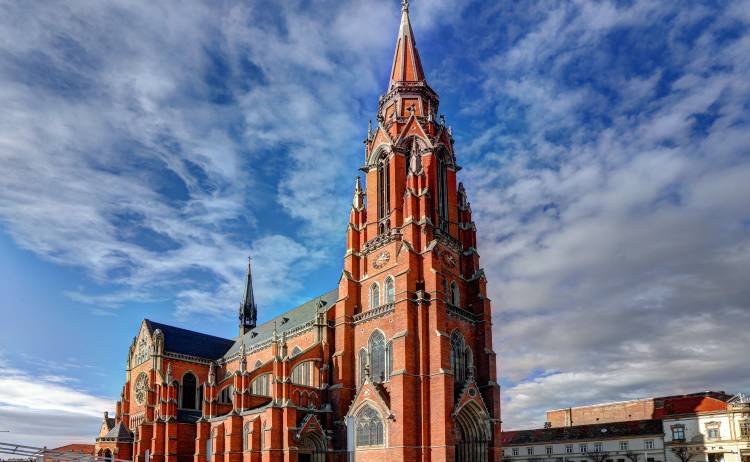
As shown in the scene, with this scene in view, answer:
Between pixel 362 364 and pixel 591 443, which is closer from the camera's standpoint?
pixel 362 364

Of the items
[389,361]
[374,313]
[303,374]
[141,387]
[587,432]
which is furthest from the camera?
[587,432]

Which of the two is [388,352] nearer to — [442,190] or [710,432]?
[442,190]

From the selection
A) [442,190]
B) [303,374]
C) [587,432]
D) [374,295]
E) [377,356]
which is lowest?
[587,432]

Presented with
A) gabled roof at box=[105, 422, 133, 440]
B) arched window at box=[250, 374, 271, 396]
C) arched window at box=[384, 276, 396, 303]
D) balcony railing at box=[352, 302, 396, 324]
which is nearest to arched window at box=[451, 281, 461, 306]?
arched window at box=[384, 276, 396, 303]

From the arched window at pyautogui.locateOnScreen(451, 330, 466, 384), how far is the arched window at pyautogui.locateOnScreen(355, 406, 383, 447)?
270 inches

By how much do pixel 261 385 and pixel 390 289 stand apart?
64.2 feet

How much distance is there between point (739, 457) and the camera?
189ft

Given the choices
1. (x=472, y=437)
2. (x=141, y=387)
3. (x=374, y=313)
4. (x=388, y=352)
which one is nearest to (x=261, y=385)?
(x=141, y=387)

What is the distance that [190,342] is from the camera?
7138 cm

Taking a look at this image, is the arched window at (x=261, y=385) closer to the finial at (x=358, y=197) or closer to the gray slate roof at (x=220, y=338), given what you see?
the gray slate roof at (x=220, y=338)

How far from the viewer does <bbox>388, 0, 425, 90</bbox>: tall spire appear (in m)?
58.2

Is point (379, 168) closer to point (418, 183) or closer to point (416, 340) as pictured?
point (418, 183)

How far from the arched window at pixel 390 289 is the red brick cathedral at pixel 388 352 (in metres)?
0.16

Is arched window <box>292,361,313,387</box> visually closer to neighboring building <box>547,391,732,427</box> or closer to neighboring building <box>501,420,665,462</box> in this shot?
neighboring building <box>501,420,665,462</box>
